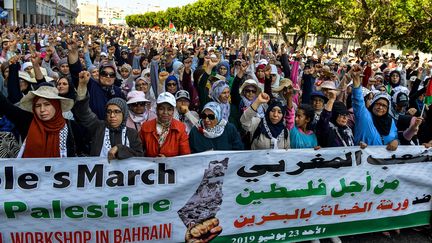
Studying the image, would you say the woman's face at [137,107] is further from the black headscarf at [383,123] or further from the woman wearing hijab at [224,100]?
the black headscarf at [383,123]

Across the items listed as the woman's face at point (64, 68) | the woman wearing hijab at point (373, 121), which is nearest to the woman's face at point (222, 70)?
the woman's face at point (64, 68)

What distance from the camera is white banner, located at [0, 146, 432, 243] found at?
10.9 feet

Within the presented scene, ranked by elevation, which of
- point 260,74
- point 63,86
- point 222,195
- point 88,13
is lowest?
point 222,195

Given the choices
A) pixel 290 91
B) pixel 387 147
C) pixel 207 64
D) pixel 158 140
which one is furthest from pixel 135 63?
pixel 387 147

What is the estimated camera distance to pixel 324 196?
3990mm

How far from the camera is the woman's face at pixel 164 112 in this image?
12.9 ft

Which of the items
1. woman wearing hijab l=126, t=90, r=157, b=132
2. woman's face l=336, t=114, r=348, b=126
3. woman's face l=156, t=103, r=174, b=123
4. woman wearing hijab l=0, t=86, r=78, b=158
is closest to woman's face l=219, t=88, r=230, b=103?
woman wearing hijab l=126, t=90, r=157, b=132

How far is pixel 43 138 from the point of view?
11.1 feet

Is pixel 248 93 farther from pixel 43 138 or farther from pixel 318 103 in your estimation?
pixel 43 138

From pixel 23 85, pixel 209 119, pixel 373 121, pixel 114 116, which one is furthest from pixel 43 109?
pixel 373 121

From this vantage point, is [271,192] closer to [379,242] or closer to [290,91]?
[379,242]

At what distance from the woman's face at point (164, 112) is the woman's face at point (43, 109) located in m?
0.98

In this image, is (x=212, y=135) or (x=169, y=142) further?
(x=212, y=135)

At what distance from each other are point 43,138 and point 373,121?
339 centimetres
